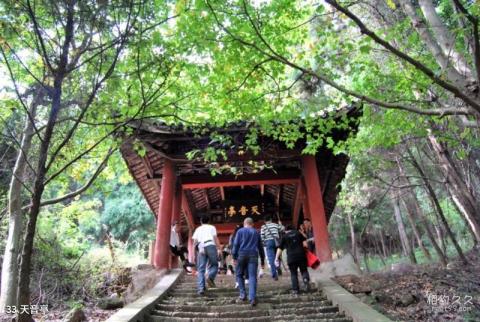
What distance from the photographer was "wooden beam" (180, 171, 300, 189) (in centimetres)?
1072

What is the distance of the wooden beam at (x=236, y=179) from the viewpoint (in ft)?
35.2

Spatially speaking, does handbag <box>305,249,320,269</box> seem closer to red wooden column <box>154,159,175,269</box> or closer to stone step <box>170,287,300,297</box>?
stone step <box>170,287,300,297</box>

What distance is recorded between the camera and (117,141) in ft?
16.8

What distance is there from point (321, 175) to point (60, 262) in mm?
8035

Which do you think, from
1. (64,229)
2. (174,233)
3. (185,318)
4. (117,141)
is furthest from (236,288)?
(64,229)

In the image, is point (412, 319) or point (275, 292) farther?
point (275, 292)

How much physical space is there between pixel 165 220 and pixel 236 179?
2.62m

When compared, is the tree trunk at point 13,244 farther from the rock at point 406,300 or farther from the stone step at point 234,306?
the rock at point 406,300

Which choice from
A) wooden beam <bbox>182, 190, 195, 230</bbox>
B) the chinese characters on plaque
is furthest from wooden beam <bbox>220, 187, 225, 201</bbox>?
wooden beam <bbox>182, 190, 195, 230</bbox>

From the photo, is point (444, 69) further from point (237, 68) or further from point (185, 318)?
point (185, 318)

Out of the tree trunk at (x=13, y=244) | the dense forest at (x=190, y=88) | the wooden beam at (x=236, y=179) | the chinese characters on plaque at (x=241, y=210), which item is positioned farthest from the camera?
the chinese characters on plaque at (x=241, y=210)

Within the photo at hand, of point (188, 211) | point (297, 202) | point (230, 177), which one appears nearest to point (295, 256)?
point (230, 177)

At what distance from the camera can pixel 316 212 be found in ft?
29.3

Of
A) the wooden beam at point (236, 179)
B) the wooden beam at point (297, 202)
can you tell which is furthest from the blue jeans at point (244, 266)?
the wooden beam at point (297, 202)
